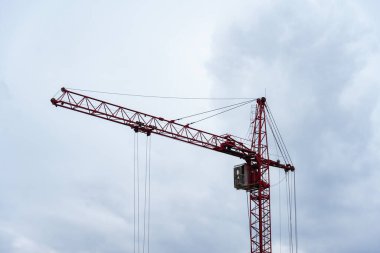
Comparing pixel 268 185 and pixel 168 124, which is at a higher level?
pixel 168 124

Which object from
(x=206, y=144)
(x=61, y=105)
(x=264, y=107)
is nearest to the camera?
(x=61, y=105)

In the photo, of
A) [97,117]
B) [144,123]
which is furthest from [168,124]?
[97,117]

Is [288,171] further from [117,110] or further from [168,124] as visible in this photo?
[117,110]

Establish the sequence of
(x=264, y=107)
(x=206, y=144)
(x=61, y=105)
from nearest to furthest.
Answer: (x=61, y=105), (x=206, y=144), (x=264, y=107)

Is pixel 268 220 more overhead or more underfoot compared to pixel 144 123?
more underfoot

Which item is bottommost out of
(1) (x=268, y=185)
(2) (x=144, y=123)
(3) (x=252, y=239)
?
(3) (x=252, y=239)

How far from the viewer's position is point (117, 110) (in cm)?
8356

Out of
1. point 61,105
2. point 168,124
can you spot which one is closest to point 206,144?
point 168,124

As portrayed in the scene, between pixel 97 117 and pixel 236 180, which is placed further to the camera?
pixel 236 180

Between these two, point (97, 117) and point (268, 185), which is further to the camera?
point (268, 185)

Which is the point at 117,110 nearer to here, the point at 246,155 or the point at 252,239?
the point at 246,155

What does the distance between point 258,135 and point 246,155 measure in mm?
4673

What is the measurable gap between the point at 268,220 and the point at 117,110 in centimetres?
2733

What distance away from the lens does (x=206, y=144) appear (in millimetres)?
88000
